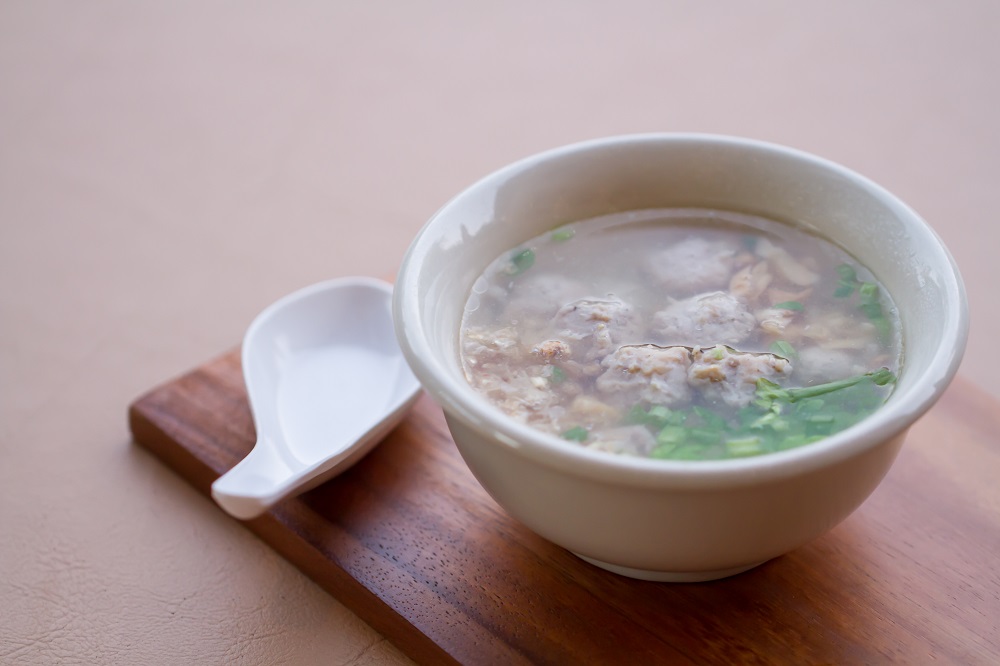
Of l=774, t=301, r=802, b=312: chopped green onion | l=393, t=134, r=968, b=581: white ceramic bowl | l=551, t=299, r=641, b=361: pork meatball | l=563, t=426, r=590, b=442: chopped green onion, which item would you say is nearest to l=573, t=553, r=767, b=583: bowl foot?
l=393, t=134, r=968, b=581: white ceramic bowl

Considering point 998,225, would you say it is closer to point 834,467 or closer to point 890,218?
point 890,218

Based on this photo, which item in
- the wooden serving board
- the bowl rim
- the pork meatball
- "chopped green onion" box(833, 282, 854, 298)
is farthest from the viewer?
"chopped green onion" box(833, 282, 854, 298)

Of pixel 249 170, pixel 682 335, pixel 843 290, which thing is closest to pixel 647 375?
pixel 682 335

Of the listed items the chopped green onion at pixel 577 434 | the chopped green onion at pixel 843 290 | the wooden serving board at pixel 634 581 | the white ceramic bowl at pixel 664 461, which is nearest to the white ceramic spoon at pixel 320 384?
the wooden serving board at pixel 634 581

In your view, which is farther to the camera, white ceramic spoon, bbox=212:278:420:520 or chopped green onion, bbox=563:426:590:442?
white ceramic spoon, bbox=212:278:420:520

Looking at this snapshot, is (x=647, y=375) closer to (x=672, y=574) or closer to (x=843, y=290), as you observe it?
(x=672, y=574)

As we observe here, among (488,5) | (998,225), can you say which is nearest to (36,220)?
(488,5)

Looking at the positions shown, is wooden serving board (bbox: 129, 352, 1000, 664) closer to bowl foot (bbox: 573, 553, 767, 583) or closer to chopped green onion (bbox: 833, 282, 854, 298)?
bowl foot (bbox: 573, 553, 767, 583)
